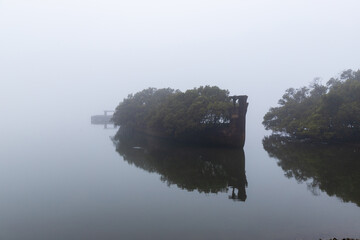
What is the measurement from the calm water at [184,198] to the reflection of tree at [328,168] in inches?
2.7

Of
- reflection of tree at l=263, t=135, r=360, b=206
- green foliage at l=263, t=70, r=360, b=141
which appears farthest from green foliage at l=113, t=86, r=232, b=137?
green foliage at l=263, t=70, r=360, b=141

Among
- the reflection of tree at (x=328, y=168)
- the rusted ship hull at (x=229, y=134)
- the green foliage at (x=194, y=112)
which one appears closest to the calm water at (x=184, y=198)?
the reflection of tree at (x=328, y=168)

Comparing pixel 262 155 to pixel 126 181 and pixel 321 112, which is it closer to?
pixel 321 112

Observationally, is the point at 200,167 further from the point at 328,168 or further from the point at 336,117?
the point at 336,117

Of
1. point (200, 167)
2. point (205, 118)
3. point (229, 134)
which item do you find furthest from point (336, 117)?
point (200, 167)

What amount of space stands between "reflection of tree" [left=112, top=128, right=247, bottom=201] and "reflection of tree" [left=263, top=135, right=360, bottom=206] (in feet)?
13.5

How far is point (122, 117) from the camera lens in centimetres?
6325

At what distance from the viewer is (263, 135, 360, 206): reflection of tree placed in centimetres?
1558

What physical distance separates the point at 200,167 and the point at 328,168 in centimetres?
1006

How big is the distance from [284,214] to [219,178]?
774 cm

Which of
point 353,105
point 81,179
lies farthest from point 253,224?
point 353,105

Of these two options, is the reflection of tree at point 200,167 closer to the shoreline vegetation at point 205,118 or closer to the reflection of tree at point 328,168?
the shoreline vegetation at point 205,118

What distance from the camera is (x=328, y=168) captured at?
2116cm

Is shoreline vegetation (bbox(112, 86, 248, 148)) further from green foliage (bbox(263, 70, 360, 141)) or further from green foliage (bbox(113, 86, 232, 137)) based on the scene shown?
green foliage (bbox(263, 70, 360, 141))
